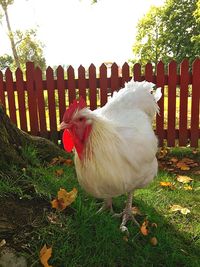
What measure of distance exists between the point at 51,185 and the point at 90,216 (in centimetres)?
57

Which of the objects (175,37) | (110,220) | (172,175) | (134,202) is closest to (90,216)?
(110,220)

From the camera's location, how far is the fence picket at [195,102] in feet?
20.1

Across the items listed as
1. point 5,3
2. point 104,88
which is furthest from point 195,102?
point 5,3

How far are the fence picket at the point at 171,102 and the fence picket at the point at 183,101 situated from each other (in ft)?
0.44

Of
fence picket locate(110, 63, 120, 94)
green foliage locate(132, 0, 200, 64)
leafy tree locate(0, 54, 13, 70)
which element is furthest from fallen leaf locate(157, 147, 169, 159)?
leafy tree locate(0, 54, 13, 70)

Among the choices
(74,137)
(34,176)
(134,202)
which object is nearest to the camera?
(74,137)

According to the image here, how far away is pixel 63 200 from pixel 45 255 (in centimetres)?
60

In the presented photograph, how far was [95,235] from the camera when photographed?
2.65 meters

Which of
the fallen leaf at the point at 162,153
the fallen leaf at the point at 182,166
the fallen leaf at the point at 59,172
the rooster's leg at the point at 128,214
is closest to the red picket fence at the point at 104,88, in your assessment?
the fallen leaf at the point at 162,153

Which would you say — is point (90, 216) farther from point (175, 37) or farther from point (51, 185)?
point (175, 37)

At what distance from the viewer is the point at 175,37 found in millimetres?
31250

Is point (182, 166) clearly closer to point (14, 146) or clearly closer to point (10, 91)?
point (14, 146)

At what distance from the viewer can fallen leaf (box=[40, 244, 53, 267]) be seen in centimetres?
225

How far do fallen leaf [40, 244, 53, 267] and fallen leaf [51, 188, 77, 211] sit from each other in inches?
18.0
